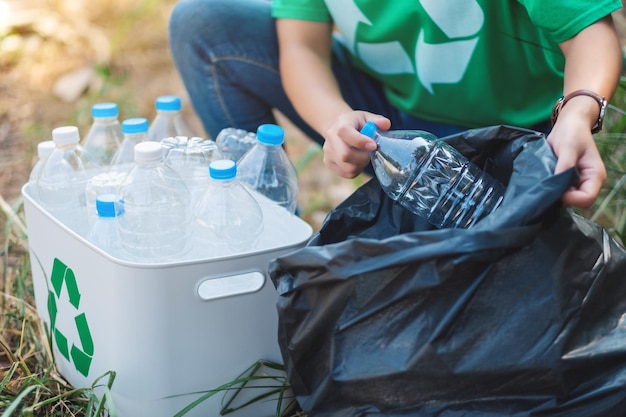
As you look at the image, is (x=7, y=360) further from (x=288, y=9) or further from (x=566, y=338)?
(x=566, y=338)

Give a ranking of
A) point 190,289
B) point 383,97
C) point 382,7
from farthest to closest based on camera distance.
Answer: point 383,97 → point 382,7 → point 190,289

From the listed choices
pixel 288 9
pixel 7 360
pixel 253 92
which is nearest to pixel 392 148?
pixel 288 9

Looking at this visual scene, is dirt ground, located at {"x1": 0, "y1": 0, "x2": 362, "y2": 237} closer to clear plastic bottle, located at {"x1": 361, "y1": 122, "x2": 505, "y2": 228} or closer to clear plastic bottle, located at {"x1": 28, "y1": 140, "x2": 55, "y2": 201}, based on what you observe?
clear plastic bottle, located at {"x1": 28, "y1": 140, "x2": 55, "y2": 201}

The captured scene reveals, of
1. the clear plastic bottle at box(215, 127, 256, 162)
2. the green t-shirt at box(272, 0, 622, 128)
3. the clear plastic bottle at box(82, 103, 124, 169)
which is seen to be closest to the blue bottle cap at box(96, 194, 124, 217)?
the clear plastic bottle at box(82, 103, 124, 169)

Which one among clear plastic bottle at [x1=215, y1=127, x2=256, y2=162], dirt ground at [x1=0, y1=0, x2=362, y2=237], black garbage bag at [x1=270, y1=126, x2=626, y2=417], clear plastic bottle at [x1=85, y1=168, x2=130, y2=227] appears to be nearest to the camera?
black garbage bag at [x1=270, y1=126, x2=626, y2=417]

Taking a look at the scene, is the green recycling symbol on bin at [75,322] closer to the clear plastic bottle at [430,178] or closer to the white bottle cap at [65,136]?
the white bottle cap at [65,136]

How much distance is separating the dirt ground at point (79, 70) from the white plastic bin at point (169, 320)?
1335 millimetres

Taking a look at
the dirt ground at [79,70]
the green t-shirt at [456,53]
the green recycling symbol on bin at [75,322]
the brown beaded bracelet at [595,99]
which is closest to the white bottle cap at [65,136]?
the green recycling symbol on bin at [75,322]

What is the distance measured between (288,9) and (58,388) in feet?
2.99

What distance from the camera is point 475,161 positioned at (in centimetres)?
125

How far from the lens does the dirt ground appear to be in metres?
2.85

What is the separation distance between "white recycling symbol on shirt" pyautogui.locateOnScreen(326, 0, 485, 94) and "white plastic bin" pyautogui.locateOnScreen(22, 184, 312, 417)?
Result: 0.45 m

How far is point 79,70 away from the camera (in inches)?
131

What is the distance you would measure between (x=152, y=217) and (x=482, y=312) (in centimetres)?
62
